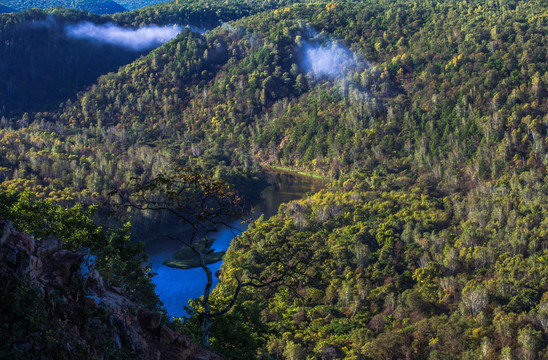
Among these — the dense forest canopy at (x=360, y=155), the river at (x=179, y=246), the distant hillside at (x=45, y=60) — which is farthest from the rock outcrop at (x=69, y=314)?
the distant hillside at (x=45, y=60)

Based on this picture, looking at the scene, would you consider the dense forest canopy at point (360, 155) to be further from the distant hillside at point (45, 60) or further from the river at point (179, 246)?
the distant hillside at point (45, 60)

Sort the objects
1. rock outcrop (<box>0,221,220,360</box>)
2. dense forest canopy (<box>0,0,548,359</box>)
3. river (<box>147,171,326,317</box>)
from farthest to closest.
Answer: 1. river (<box>147,171,326,317</box>)
2. dense forest canopy (<box>0,0,548,359</box>)
3. rock outcrop (<box>0,221,220,360</box>)

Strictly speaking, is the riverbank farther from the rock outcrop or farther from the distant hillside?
the rock outcrop

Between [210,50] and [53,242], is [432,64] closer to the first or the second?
[210,50]

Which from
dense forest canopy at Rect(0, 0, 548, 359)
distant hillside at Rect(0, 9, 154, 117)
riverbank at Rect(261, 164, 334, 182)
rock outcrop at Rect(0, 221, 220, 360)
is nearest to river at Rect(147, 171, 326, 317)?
riverbank at Rect(261, 164, 334, 182)

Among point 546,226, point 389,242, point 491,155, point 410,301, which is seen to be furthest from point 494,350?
point 491,155
